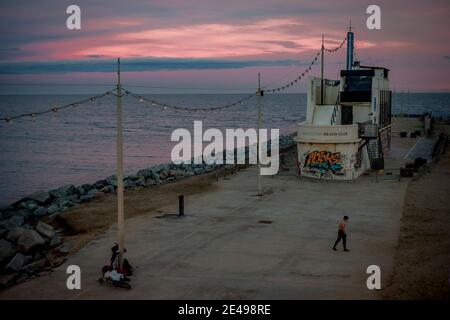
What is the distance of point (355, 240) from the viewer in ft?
80.4

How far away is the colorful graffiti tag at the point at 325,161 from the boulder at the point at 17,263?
24.3m

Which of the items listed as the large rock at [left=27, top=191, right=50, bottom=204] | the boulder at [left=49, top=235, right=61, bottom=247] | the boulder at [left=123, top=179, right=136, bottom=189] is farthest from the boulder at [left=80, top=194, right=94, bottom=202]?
the boulder at [left=49, top=235, right=61, bottom=247]

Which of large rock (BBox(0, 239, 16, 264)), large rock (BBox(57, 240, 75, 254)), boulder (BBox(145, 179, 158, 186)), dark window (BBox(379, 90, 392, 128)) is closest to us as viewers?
large rock (BBox(0, 239, 16, 264))

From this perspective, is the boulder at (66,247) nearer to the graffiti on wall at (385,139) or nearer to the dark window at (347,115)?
the dark window at (347,115)

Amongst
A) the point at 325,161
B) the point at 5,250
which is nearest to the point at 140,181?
the point at 325,161

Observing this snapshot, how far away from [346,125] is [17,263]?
88.9 feet

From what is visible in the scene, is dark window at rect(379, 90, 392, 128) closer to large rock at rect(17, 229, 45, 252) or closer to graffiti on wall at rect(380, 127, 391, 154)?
graffiti on wall at rect(380, 127, 391, 154)

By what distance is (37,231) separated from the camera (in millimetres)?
26484

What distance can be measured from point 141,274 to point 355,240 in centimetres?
1037

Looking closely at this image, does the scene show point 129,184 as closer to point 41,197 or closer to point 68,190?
point 68,190

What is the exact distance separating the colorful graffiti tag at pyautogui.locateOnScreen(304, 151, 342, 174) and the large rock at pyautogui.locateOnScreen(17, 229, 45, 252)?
2286 cm

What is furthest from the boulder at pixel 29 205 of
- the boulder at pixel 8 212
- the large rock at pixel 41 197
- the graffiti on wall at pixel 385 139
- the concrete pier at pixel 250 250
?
the graffiti on wall at pixel 385 139

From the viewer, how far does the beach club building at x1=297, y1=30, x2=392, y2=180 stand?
1599 inches
